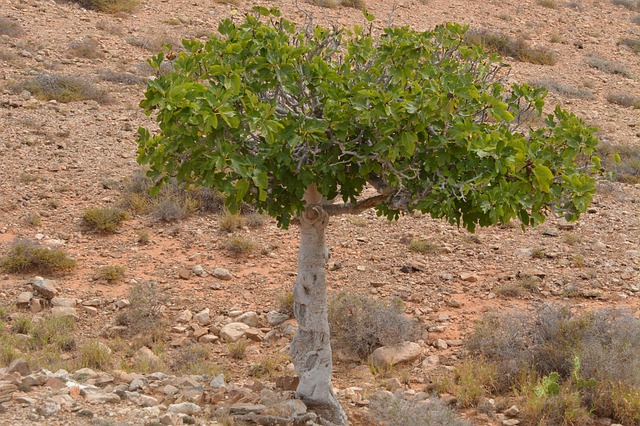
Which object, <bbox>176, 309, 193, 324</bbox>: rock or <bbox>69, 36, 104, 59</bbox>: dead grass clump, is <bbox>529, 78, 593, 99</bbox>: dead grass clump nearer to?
<bbox>69, 36, 104, 59</bbox>: dead grass clump

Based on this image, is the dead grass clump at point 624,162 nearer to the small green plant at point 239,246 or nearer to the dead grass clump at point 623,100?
the dead grass clump at point 623,100

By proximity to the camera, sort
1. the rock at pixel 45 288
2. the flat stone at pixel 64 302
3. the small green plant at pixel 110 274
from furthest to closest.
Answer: the small green plant at pixel 110 274
the rock at pixel 45 288
the flat stone at pixel 64 302

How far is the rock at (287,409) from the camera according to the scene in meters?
5.50

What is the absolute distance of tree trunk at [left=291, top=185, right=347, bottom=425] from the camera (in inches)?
218

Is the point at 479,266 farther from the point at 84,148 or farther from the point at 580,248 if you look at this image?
the point at 84,148

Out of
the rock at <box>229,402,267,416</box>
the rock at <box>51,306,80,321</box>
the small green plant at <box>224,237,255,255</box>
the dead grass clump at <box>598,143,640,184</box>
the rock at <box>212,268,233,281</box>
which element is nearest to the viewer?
the rock at <box>229,402,267,416</box>

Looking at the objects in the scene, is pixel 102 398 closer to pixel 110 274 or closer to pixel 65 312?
pixel 65 312

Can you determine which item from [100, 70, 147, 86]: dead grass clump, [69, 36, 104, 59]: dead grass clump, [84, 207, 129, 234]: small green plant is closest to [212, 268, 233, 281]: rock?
[84, 207, 129, 234]: small green plant

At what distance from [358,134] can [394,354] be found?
327 cm

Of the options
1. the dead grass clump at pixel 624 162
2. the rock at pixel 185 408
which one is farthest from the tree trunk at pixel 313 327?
the dead grass clump at pixel 624 162

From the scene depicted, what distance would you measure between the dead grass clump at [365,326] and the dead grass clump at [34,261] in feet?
10.2

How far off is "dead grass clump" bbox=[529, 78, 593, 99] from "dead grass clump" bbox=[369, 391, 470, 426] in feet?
39.9

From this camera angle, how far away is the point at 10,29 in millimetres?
15719

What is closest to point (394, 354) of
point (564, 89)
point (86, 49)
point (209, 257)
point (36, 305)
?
point (209, 257)
